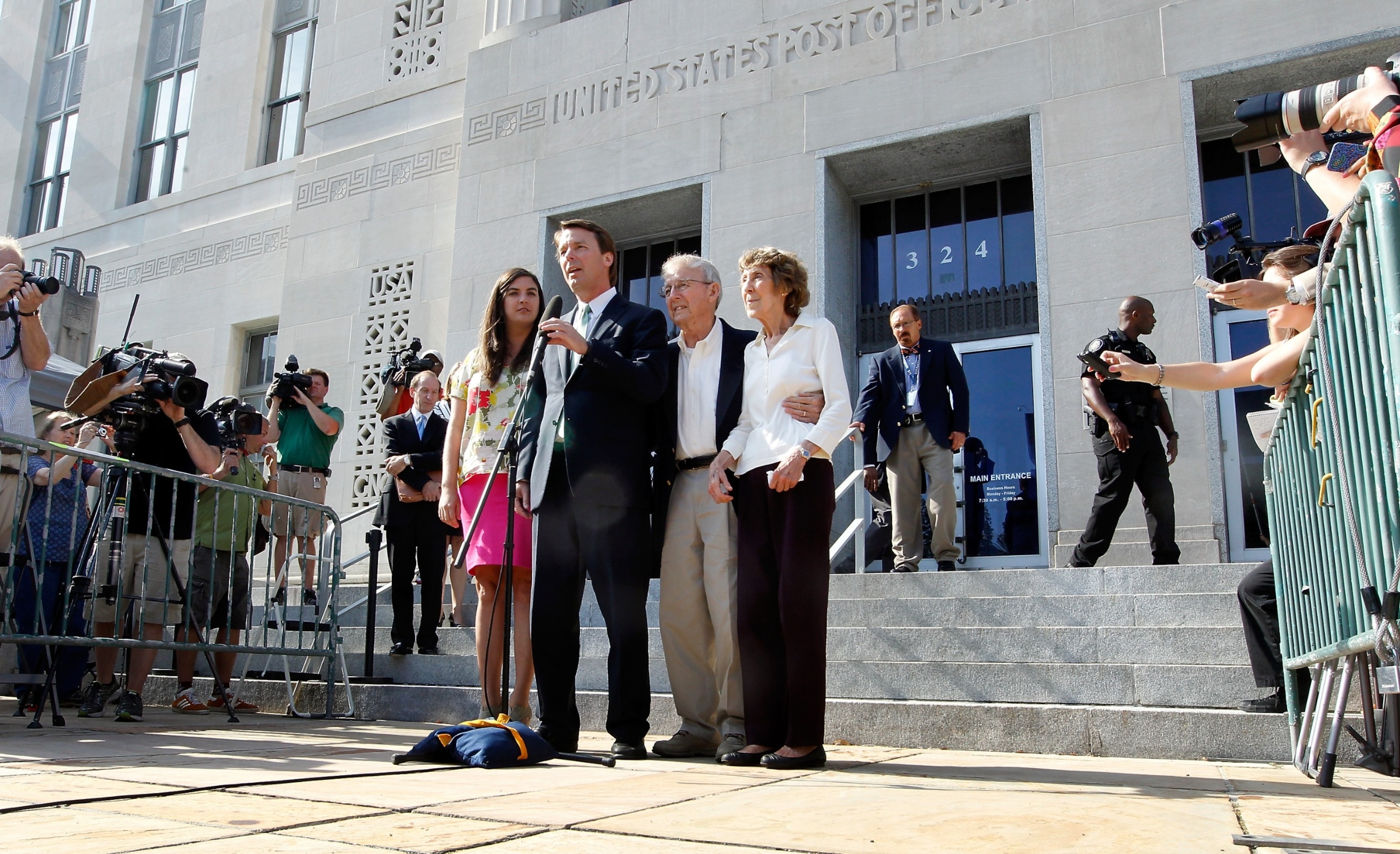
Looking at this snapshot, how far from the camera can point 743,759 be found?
3.54 m

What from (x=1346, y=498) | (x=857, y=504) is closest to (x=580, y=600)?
(x=1346, y=498)

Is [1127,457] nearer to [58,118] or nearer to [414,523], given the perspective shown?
[414,523]

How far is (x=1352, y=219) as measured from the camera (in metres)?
2.20

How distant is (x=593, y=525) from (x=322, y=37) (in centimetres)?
1303

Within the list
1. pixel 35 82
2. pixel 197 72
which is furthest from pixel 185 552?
pixel 35 82

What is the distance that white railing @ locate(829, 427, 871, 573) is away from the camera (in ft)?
26.3

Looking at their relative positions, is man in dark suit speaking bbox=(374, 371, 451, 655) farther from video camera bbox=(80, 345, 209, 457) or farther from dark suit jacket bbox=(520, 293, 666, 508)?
dark suit jacket bbox=(520, 293, 666, 508)

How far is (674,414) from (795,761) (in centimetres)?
136

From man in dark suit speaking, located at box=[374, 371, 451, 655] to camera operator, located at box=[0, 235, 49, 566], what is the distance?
6.71 ft

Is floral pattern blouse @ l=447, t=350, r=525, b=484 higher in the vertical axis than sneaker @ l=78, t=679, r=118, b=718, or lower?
higher

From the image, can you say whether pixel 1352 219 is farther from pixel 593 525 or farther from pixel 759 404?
pixel 593 525

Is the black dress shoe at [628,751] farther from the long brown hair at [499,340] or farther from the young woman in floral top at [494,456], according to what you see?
the long brown hair at [499,340]

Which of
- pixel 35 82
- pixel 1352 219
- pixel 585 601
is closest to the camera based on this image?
pixel 1352 219

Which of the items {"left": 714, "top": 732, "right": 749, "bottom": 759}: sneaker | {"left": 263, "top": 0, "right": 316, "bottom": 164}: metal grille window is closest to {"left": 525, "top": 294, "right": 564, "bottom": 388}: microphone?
{"left": 714, "top": 732, "right": 749, "bottom": 759}: sneaker
